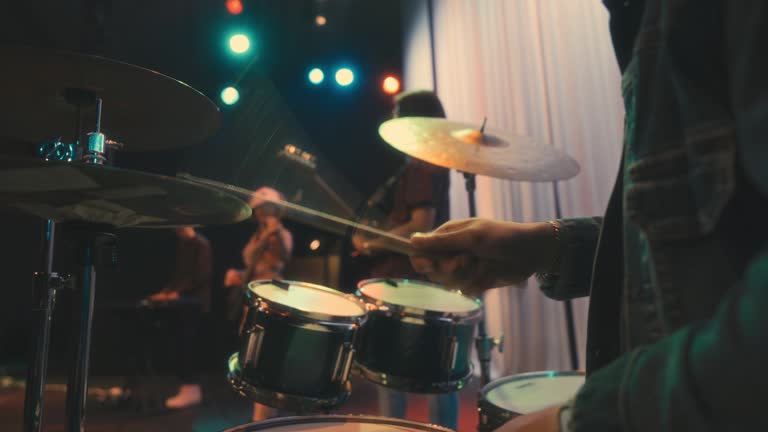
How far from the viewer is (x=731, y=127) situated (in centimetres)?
36

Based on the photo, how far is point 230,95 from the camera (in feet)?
14.3

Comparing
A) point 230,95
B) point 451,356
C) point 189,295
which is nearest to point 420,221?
point 451,356

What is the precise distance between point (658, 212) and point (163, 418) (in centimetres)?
297

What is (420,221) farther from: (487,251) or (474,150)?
(487,251)

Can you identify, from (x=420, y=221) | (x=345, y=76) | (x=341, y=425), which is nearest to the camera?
(x=341, y=425)

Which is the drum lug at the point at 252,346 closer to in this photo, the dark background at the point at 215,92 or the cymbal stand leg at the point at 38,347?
the cymbal stand leg at the point at 38,347

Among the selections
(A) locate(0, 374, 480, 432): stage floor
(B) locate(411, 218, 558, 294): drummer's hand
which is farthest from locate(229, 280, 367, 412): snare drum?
(A) locate(0, 374, 480, 432): stage floor

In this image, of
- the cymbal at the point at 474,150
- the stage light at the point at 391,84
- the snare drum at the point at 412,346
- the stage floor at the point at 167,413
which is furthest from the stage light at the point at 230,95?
the snare drum at the point at 412,346

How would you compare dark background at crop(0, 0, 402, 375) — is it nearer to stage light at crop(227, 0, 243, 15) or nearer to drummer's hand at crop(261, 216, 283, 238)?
stage light at crop(227, 0, 243, 15)

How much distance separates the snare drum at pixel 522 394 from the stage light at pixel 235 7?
4.11 meters

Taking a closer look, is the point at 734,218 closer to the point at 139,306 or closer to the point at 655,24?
the point at 655,24

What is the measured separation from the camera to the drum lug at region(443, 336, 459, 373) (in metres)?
1.59

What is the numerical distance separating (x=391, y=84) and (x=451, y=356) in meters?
3.58

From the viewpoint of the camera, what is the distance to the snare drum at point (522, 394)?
112cm
